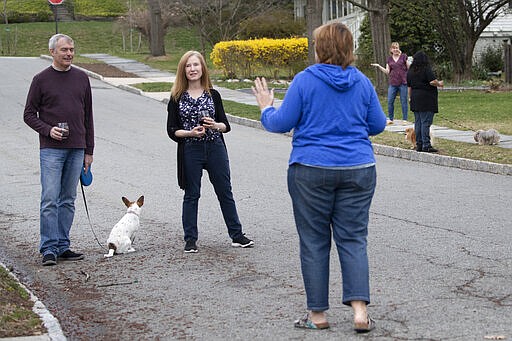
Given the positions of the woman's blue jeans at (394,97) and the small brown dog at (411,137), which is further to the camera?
the woman's blue jeans at (394,97)

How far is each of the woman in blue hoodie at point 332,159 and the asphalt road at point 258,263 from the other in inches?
17.9

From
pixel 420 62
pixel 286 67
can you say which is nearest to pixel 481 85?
pixel 286 67

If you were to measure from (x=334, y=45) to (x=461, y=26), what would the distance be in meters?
30.1

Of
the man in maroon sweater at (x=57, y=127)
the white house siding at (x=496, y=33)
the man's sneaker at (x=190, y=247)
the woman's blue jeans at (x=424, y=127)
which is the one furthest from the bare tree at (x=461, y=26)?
the man in maroon sweater at (x=57, y=127)

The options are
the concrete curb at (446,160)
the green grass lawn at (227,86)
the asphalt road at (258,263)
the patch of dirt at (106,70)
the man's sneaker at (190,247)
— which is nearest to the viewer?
the asphalt road at (258,263)

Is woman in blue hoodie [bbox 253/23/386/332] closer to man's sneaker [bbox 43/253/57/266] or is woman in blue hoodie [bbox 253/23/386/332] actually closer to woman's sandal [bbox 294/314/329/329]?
woman's sandal [bbox 294/314/329/329]

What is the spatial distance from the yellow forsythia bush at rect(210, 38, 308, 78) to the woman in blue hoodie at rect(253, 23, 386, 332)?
28.2m

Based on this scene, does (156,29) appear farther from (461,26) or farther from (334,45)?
(334,45)

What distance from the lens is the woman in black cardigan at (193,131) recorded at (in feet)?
29.0

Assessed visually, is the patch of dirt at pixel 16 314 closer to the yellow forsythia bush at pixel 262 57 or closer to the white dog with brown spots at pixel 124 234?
the white dog with brown spots at pixel 124 234

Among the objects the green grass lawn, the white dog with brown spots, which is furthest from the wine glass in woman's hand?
the green grass lawn

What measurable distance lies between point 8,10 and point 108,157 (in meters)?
49.3

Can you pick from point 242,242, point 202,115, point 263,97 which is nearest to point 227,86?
point 242,242

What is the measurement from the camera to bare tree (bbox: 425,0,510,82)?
34.4 metres
